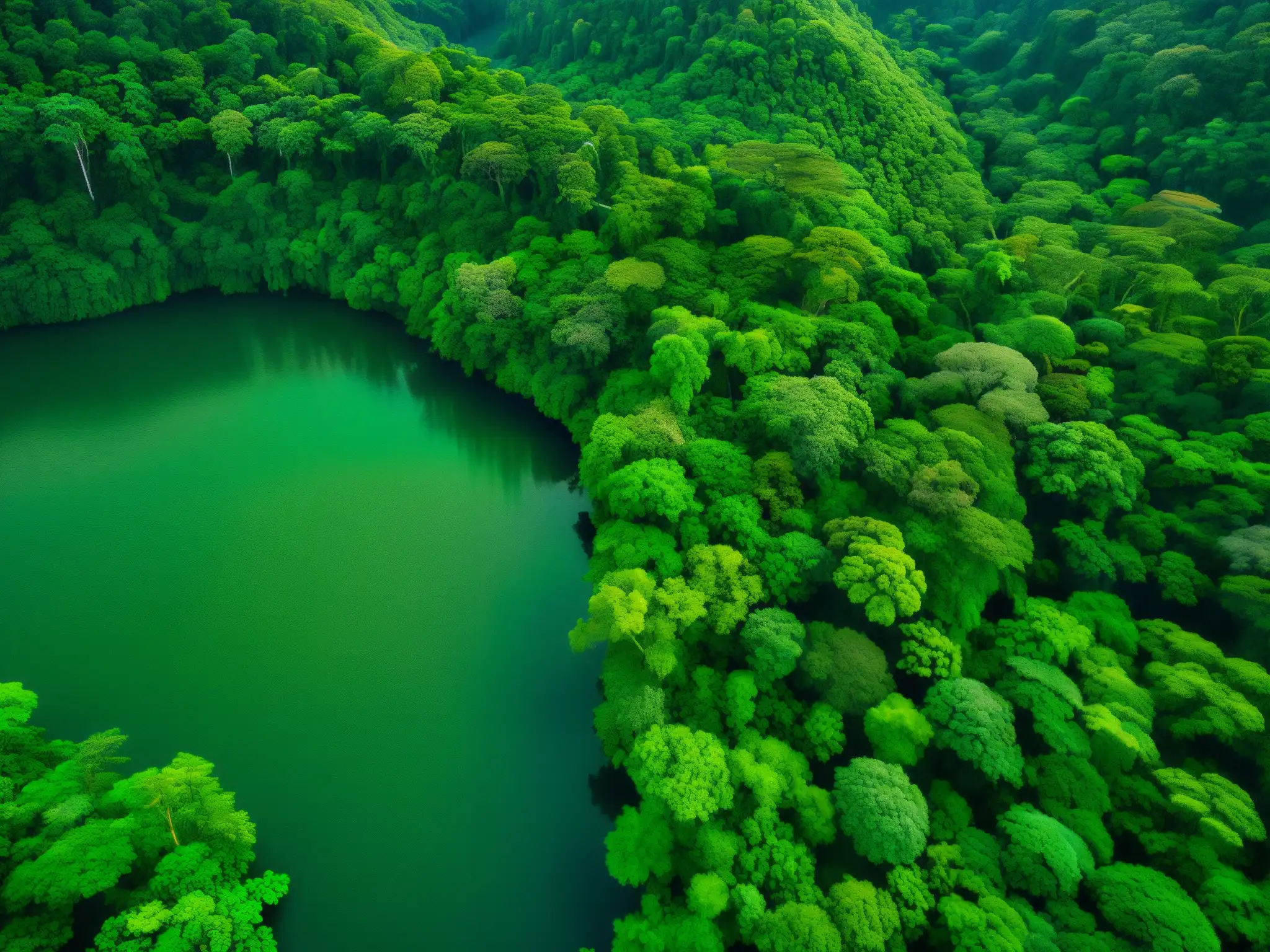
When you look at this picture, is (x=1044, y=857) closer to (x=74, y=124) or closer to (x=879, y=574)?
(x=879, y=574)

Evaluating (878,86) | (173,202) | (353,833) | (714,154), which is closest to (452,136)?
(714,154)

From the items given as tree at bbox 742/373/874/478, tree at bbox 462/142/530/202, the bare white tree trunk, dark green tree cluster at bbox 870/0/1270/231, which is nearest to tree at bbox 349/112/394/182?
tree at bbox 462/142/530/202

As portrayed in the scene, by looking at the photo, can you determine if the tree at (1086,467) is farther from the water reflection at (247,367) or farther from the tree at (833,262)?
the water reflection at (247,367)

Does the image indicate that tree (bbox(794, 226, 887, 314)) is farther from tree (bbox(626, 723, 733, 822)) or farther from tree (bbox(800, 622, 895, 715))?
tree (bbox(626, 723, 733, 822))

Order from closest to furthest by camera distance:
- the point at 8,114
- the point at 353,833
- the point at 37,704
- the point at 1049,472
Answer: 1. the point at 353,833
2. the point at 37,704
3. the point at 1049,472
4. the point at 8,114

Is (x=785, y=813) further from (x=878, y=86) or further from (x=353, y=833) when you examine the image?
(x=878, y=86)

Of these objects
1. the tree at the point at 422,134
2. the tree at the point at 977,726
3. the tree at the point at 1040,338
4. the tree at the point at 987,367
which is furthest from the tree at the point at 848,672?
the tree at the point at 422,134

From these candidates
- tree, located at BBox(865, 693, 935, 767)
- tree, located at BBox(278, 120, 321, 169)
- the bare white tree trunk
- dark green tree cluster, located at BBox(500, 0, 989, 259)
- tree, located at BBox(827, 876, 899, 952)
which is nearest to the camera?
tree, located at BBox(827, 876, 899, 952)
